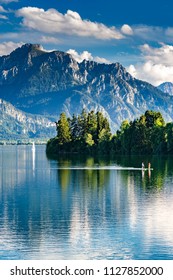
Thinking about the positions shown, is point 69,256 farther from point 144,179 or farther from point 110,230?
point 144,179

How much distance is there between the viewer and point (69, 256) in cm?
3569

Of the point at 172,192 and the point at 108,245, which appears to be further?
the point at 172,192

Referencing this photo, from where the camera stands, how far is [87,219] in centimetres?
4875

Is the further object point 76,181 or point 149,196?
point 76,181

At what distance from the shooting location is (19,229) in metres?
44.9

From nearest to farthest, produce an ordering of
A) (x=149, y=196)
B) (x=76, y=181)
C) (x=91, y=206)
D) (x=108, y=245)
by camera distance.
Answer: (x=108, y=245) < (x=91, y=206) < (x=149, y=196) < (x=76, y=181)

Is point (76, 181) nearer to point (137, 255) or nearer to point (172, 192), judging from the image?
point (172, 192)

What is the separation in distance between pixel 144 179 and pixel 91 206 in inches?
1205

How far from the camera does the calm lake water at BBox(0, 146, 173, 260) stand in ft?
122

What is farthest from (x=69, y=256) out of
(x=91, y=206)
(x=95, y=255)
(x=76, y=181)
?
(x=76, y=181)

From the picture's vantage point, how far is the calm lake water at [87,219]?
122 feet
